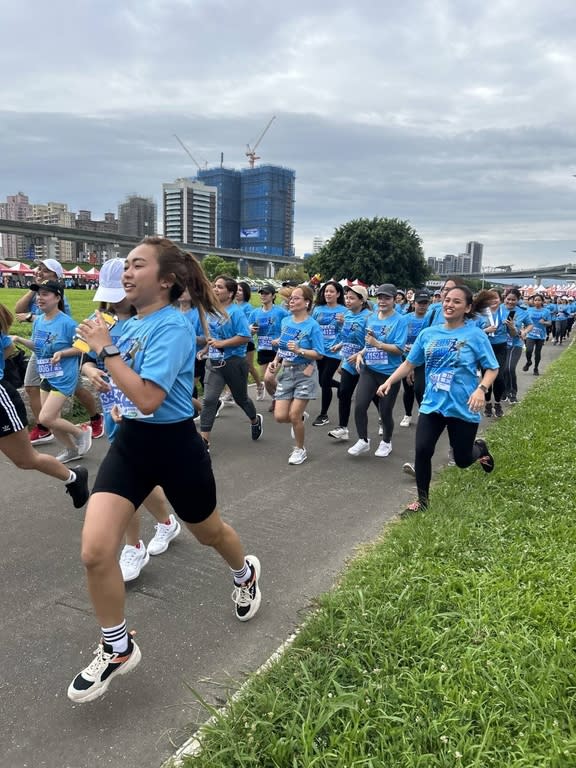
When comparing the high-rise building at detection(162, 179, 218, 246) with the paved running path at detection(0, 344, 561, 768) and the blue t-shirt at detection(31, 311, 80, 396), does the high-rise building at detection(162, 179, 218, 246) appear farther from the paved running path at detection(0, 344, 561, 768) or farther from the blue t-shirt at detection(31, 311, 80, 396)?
the paved running path at detection(0, 344, 561, 768)

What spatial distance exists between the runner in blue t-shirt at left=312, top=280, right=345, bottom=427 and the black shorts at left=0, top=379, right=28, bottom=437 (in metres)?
4.75

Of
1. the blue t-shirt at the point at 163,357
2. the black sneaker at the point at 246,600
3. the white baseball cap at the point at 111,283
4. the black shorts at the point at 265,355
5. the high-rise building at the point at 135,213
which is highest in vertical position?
the high-rise building at the point at 135,213

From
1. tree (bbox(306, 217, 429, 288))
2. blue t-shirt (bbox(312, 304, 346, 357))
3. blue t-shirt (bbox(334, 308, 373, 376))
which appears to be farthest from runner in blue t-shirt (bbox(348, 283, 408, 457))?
tree (bbox(306, 217, 429, 288))

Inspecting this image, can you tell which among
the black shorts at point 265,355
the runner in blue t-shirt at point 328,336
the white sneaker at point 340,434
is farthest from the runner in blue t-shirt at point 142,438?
the black shorts at point 265,355

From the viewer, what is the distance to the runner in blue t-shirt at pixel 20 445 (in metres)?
4.03

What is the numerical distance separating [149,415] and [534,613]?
2.31 meters

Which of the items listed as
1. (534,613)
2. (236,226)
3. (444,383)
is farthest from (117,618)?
(236,226)

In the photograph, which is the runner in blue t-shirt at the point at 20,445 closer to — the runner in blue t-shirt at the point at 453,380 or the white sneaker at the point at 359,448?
the runner in blue t-shirt at the point at 453,380

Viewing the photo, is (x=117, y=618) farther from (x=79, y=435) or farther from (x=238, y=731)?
(x=79, y=435)

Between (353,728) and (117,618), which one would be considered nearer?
(353,728)

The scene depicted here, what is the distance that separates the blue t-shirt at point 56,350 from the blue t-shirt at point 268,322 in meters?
3.92

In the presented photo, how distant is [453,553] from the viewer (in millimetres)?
3863

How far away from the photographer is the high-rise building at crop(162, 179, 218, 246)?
154 meters

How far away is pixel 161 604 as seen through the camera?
3496mm
